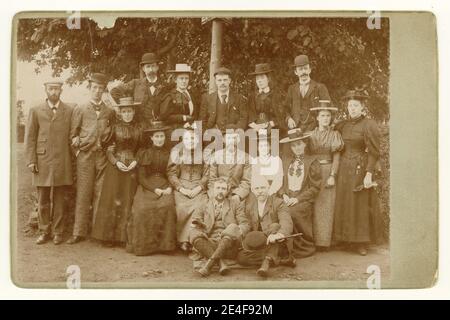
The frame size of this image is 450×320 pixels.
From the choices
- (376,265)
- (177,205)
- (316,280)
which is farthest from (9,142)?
(376,265)

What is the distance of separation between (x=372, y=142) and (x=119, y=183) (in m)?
2.25

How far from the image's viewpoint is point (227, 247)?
586 centimetres

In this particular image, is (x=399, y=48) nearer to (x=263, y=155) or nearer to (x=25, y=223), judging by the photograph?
(x=263, y=155)

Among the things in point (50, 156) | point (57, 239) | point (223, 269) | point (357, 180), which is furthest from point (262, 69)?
point (57, 239)

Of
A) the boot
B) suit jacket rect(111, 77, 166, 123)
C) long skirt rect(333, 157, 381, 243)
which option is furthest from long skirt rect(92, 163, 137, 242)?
long skirt rect(333, 157, 381, 243)

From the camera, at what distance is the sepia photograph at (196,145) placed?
5.91 metres

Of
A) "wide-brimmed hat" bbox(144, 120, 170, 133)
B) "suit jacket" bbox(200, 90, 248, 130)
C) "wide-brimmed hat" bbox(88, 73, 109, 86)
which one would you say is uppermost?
"wide-brimmed hat" bbox(88, 73, 109, 86)

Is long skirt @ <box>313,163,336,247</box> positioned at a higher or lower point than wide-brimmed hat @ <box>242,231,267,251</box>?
higher

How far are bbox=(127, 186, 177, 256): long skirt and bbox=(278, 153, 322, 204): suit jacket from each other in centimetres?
100

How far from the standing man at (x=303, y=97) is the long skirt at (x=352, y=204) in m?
0.49

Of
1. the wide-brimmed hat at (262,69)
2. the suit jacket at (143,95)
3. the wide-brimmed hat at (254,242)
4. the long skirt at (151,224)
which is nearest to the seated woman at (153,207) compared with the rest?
the long skirt at (151,224)

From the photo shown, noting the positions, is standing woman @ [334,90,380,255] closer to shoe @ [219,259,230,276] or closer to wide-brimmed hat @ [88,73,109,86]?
shoe @ [219,259,230,276]

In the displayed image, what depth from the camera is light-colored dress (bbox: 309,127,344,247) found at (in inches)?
233

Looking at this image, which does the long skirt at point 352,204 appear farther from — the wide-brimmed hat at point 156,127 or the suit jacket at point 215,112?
the wide-brimmed hat at point 156,127
